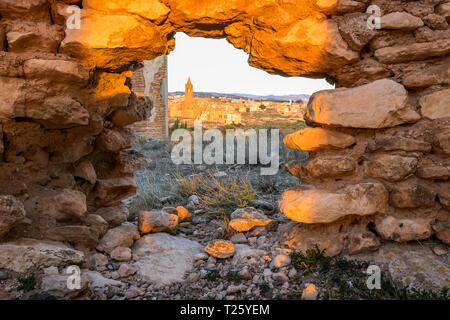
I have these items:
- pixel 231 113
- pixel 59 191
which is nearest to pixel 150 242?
pixel 59 191

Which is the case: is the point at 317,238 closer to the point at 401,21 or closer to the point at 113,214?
the point at 401,21

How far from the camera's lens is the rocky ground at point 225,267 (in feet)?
5.52

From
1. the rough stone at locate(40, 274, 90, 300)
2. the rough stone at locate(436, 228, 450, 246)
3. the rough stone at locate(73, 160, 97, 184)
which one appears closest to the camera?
the rough stone at locate(40, 274, 90, 300)

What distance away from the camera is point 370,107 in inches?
74.8

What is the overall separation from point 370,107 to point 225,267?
138cm

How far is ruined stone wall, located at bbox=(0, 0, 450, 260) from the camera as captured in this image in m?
1.86

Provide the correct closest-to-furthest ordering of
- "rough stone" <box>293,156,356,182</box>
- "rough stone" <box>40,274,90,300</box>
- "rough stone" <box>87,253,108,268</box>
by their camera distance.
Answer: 1. "rough stone" <box>40,274,90,300</box>
2. "rough stone" <box>293,156,356,182</box>
3. "rough stone" <box>87,253,108,268</box>

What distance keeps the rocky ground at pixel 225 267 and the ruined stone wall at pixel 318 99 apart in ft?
0.44

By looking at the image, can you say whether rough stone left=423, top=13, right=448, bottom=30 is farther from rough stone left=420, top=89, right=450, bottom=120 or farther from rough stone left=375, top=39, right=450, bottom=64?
rough stone left=420, top=89, right=450, bottom=120

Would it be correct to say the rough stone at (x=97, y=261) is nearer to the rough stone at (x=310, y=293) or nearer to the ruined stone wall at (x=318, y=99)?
the ruined stone wall at (x=318, y=99)

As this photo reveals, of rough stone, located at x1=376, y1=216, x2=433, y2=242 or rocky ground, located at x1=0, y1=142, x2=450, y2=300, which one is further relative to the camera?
rough stone, located at x1=376, y1=216, x2=433, y2=242

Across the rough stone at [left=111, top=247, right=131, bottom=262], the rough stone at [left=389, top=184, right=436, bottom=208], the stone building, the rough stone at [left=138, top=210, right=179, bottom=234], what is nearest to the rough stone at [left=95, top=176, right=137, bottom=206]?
the rough stone at [left=138, top=210, right=179, bottom=234]

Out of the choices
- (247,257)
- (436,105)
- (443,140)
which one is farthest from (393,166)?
(247,257)

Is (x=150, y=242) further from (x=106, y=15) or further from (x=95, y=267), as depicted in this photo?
(x=106, y=15)
